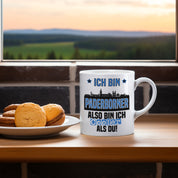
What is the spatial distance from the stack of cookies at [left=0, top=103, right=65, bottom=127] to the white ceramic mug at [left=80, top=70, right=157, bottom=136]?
2.6 inches

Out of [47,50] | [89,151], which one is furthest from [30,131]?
[47,50]

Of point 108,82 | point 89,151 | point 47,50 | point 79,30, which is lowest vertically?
point 89,151

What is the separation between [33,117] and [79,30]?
53.6 inches

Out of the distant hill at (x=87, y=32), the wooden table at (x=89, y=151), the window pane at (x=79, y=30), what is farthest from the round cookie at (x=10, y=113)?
the distant hill at (x=87, y=32)

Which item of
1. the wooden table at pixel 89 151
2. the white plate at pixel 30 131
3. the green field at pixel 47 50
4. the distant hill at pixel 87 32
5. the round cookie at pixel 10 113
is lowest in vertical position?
the wooden table at pixel 89 151

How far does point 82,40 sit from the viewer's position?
218 centimetres

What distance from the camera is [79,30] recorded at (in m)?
2.13

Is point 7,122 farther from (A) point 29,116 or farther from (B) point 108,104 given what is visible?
(B) point 108,104

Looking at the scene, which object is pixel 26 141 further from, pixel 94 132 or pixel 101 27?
pixel 101 27

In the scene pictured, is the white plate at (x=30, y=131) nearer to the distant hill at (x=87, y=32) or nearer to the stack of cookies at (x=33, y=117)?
the stack of cookies at (x=33, y=117)

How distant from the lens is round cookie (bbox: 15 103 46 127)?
828mm

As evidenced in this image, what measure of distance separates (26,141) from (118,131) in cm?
20

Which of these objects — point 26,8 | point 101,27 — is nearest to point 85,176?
point 101,27

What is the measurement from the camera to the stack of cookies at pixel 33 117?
2.72ft
